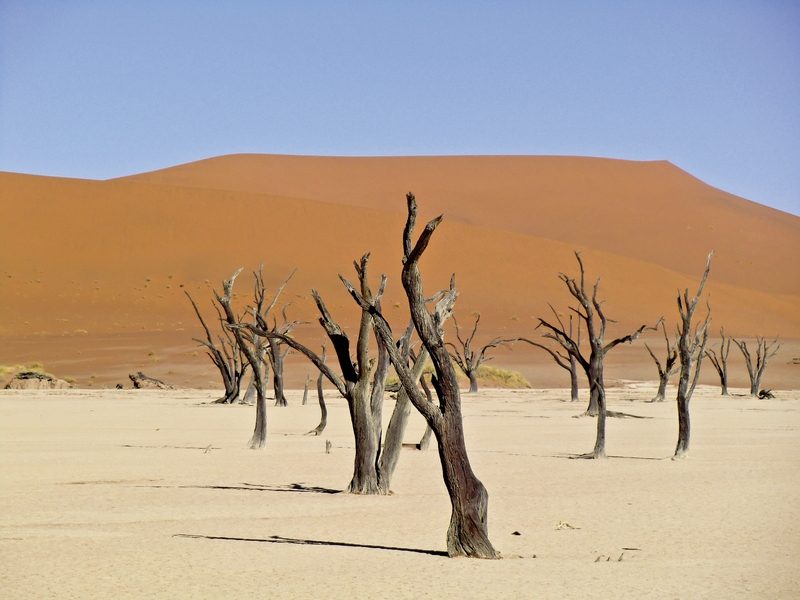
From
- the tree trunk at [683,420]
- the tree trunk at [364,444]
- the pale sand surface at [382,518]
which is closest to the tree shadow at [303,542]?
the pale sand surface at [382,518]

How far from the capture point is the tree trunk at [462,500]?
28.8ft

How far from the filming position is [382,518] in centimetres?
1109

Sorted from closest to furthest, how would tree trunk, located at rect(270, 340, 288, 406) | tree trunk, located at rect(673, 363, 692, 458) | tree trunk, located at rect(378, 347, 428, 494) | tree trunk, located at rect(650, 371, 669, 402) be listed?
1. tree trunk, located at rect(378, 347, 428, 494)
2. tree trunk, located at rect(673, 363, 692, 458)
3. tree trunk, located at rect(270, 340, 288, 406)
4. tree trunk, located at rect(650, 371, 669, 402)

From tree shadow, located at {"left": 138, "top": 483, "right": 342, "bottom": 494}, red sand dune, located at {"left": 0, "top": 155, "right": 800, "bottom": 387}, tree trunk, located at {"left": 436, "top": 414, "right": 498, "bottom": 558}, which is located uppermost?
red sand dune, located at {"left": 0, "top": 155, "right": 800, "bottom": 387}

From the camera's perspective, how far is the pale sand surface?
7902 millimetres

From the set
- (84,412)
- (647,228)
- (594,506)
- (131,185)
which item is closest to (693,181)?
(647,228)

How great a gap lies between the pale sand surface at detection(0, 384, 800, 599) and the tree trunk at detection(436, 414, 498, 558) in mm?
197

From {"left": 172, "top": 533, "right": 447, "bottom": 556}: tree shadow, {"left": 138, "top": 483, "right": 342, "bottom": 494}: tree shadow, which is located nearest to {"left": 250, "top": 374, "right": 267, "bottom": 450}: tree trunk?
{"left": 138, "top": 483, "right": 342, "bottom": 494}: tree shadow

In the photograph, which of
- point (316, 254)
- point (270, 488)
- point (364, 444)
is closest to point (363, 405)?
point (364, 444)

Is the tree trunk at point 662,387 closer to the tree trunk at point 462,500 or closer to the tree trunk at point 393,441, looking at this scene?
the tree trunk at point 393,441

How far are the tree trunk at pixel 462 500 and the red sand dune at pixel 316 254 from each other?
35279 mm

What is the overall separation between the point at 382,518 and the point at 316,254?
68.5 m

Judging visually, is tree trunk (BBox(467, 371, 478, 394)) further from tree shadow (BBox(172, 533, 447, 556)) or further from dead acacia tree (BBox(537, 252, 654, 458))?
tree shadow (BBox(172, 533, 447, 556))

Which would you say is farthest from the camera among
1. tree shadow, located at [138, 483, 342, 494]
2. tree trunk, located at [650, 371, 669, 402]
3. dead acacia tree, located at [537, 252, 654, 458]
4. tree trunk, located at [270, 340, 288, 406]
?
tree trunk, located at [650, 371, 669, 402]
